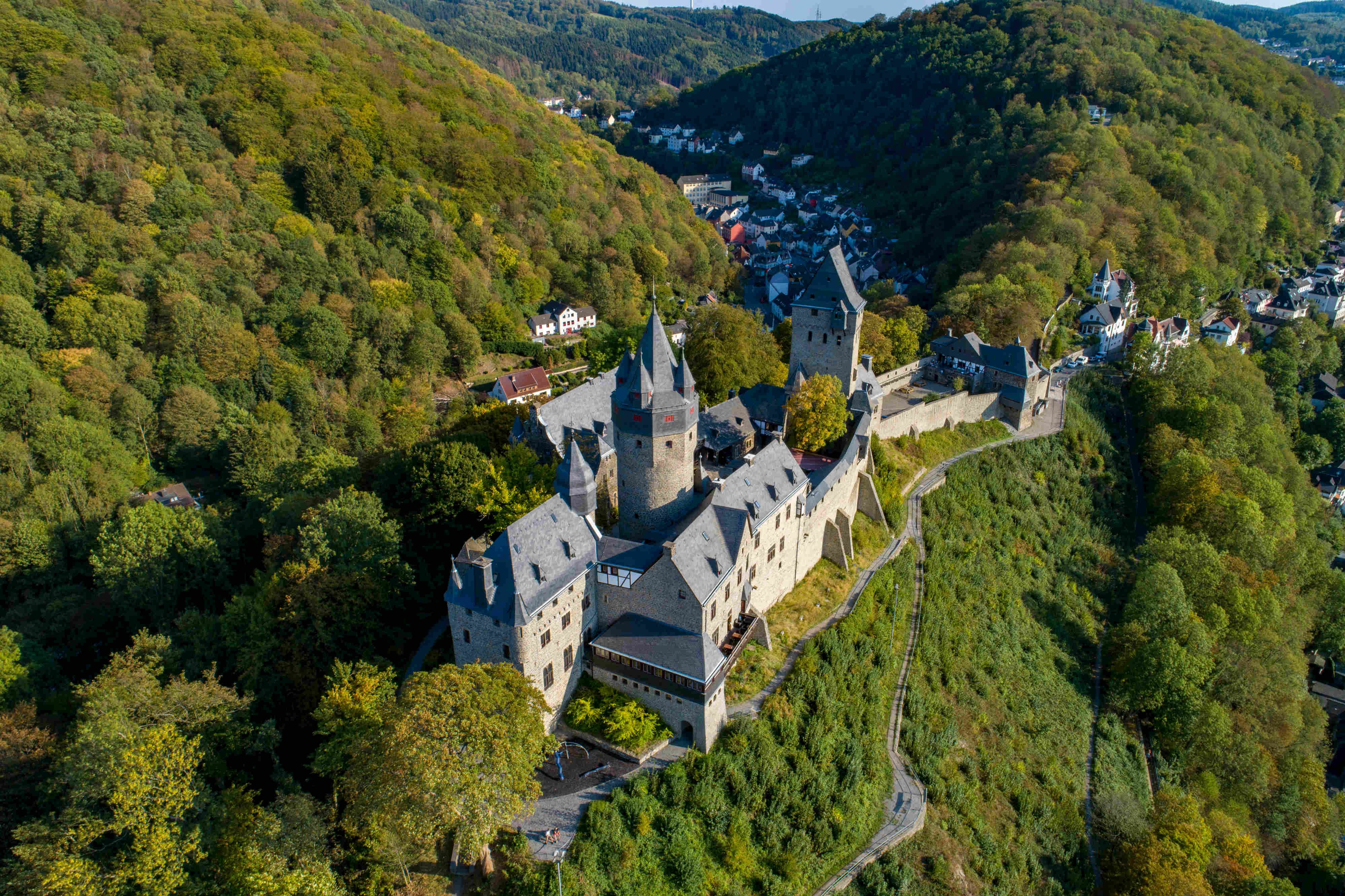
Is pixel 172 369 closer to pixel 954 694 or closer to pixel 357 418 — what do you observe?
A: pixel 357 418

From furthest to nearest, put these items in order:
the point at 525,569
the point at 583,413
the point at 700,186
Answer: the point at 700,186
the point at 583,413
the point at 525,569

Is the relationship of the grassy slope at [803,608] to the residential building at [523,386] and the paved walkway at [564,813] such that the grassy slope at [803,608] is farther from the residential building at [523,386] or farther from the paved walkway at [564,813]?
the residential building at [523,386]

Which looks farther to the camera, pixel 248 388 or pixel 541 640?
pixel 248 388

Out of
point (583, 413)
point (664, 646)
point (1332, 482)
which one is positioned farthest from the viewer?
point (1332, 482)

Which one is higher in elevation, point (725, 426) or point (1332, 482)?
point (725, 426)

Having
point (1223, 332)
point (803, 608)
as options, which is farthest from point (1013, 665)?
point (1223, 332)

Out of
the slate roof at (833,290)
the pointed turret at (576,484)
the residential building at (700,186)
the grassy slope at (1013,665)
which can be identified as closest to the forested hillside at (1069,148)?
the grassy slope at (1013,665)

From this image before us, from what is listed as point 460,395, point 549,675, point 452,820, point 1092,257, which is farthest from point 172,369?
point 1092,257

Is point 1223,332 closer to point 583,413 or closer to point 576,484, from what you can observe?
point 583,413
